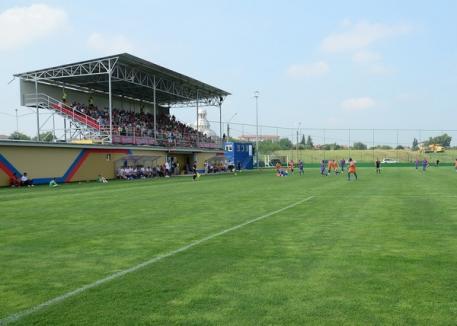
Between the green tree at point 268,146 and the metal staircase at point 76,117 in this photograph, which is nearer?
the metal staircase at point 76,117

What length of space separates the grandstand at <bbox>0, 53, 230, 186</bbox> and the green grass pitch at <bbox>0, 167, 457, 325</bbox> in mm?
20450

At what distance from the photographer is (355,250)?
8141 mm

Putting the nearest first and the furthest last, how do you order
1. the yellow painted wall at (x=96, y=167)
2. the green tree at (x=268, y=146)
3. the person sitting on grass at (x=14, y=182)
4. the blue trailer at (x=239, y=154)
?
the person sitting on grass at (x=14, y=182), the yellow painted wall at (x=96, y=167), the blue trailer at (x=239, y=154), the green tree at (x=268, y=146)

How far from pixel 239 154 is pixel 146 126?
15714mm

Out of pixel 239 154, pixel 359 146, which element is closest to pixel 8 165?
pixel 239 154

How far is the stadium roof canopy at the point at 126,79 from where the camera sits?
129 ft

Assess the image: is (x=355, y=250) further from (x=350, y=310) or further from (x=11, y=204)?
(x=11, y=204)

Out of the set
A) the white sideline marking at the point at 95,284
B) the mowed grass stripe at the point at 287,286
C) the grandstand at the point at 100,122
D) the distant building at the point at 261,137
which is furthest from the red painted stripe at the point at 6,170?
the distant building at the point at 261,137

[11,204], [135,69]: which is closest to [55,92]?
[135,69]

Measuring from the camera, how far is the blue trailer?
6141 centimetres

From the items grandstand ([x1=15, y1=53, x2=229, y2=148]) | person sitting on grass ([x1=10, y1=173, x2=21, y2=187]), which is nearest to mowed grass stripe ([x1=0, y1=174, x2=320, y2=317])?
person sitting on grass ([x1=10, y1=173, x2=21, y2=187])

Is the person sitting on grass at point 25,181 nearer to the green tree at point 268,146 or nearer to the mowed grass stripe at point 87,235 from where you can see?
the mowed grass stripe at point 87,235

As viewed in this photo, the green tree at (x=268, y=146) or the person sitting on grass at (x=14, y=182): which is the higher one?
the green tree at (x=268, y=146)

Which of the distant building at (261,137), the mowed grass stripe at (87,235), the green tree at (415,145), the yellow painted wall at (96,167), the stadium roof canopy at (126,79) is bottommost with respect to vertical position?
the mowed grass stripe at (87,235)
